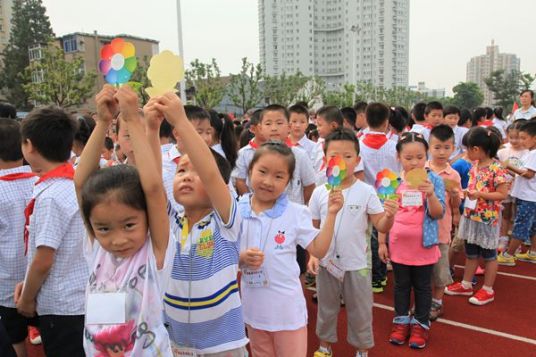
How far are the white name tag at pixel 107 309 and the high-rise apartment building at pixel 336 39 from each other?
85598 mm

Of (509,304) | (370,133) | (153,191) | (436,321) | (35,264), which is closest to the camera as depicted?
(153,191)

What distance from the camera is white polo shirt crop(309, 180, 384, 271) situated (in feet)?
8.73

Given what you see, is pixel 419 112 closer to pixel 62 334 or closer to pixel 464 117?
pixel 464 117

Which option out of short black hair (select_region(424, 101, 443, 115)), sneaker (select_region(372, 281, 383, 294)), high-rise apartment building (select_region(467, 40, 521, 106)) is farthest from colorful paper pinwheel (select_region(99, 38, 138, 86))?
high-rise apartment building (select_region(467, 40, 521, 106))

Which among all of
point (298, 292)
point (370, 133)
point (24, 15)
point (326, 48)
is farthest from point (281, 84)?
point (326, 48)

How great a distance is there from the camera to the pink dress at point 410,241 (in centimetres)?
295

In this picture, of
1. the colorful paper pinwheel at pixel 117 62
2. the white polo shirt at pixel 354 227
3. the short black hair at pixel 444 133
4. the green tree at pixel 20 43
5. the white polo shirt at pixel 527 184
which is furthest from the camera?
the green tree at pixel 20 43

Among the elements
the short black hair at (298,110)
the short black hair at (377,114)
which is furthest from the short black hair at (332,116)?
the short black hair at (377,114)

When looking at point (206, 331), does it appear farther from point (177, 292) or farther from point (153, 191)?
point (153, 191)

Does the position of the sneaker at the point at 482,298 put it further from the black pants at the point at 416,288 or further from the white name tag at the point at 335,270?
the white name tag at the point at 335,270

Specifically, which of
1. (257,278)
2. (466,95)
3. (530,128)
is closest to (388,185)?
(257,278)

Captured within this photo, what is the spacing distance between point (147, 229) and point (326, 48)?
98998 millimetres

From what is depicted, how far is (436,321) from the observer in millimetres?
3500

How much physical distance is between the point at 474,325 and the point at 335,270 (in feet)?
5.25
